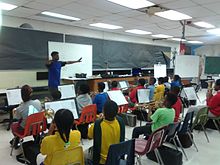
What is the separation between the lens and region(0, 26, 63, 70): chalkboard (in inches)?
232

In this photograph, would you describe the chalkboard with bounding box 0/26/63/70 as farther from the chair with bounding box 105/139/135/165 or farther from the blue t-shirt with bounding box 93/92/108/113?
the chair with bounding box 105/139/135/165

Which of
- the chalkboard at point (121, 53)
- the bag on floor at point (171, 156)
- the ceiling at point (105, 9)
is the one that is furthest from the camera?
the chalkboard at point (121, 53)

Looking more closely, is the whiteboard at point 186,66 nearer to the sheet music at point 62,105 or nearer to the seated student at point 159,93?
the seated student at point 159,93

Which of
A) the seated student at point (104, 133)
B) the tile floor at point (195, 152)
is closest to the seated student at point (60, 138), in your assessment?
the seated student at point (104, 133)

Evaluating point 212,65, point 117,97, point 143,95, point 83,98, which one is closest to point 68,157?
point 83,98

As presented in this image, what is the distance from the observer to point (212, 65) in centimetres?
1244

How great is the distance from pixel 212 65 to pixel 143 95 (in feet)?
31.0

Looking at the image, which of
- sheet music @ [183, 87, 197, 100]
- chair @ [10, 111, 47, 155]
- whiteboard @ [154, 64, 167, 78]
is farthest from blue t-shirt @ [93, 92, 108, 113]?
whiteboard @ [154, 64, 167, 78]

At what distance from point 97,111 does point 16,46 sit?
12.2ft

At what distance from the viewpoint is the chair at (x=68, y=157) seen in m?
1.69

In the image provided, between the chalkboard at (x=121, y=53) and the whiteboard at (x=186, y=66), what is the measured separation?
1809 mm

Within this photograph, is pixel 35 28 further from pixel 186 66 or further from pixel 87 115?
pixel 186 66

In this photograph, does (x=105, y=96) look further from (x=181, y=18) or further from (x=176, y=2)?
(x=181, y=18)

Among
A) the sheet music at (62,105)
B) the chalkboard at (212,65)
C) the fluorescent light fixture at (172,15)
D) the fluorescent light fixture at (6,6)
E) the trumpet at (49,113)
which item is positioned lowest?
the trumpet at (49,113)
